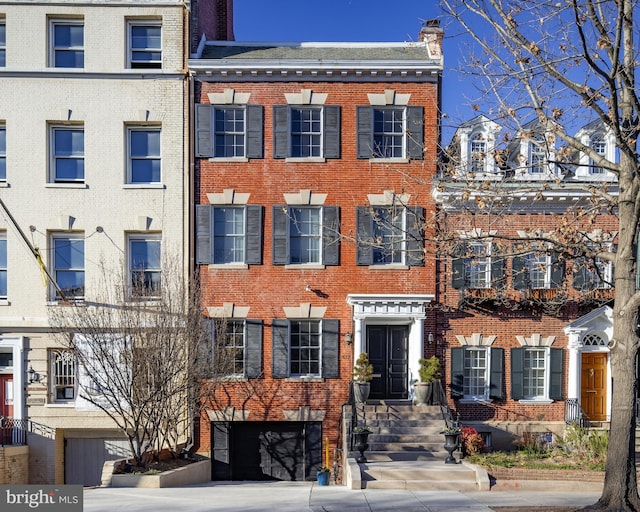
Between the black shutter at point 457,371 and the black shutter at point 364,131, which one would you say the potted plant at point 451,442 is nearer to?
the black shutter at point 457,371

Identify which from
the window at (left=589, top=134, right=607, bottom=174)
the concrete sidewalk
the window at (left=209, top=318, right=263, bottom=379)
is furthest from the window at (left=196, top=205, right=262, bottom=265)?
the window at (left=589, top=134, right=607, bottom=174)

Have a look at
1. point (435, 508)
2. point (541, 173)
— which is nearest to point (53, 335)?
point (435, 508)

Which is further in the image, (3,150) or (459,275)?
(3,150)

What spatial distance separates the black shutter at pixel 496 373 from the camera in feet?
57.5

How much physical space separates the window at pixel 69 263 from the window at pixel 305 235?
552 cm

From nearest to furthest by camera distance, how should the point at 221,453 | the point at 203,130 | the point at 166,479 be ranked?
the point at 166,479 < the point at 221,453 < the point at 203,130

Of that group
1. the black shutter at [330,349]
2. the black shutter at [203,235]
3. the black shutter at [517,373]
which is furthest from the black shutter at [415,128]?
the black shutter at [517,373]

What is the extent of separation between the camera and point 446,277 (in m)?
17.8

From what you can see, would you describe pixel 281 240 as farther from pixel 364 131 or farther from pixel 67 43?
pixel 67 43

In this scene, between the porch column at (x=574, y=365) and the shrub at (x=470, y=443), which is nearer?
the shrub at (x=470, y=443)

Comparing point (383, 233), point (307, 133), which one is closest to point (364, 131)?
point (307, 133)

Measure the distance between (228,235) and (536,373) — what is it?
9.61 m

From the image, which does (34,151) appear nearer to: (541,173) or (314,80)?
(314,80)

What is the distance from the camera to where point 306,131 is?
18031 mm
